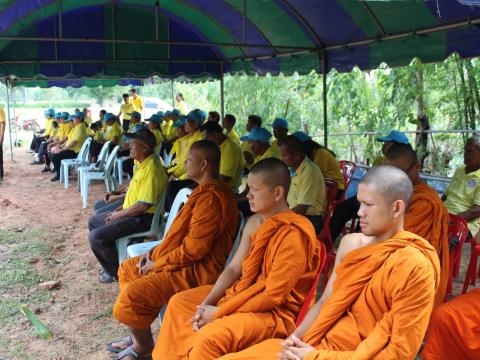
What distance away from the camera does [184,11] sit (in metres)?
9.88

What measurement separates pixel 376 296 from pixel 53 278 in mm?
3751

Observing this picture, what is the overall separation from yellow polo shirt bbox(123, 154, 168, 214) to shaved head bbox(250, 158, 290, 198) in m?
1.77

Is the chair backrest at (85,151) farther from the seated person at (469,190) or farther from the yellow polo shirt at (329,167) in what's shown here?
the seated person at (469,190)

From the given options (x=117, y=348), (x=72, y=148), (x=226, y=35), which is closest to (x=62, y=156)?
(x=72, y=148)

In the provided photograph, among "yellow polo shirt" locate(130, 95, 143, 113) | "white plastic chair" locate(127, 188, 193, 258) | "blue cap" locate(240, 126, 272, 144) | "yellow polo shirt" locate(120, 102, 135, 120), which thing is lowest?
"white plastic chair" locate(127, 188, 193, 258)

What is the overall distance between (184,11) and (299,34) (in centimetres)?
299

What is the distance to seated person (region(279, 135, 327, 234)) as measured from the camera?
426cm

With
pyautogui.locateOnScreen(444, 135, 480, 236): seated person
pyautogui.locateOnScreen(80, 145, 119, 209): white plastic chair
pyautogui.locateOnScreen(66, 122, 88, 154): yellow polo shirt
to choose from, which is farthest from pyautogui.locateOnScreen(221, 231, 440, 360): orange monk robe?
pyautogui.locateOnScreen(66, 122, 88, 154): yellow polo shirt

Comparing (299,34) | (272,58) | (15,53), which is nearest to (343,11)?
(299,34)

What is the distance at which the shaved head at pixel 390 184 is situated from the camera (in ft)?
6.66

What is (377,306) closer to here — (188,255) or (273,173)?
(273,173)

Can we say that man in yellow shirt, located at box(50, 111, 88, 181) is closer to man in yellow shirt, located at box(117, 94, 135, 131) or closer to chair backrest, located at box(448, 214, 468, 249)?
man in yellow shirt, located at box(117, 94, 135, 131)

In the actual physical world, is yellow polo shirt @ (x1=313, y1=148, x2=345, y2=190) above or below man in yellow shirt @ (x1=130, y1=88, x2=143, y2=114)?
below

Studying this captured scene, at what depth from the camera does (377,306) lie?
6.44ft
